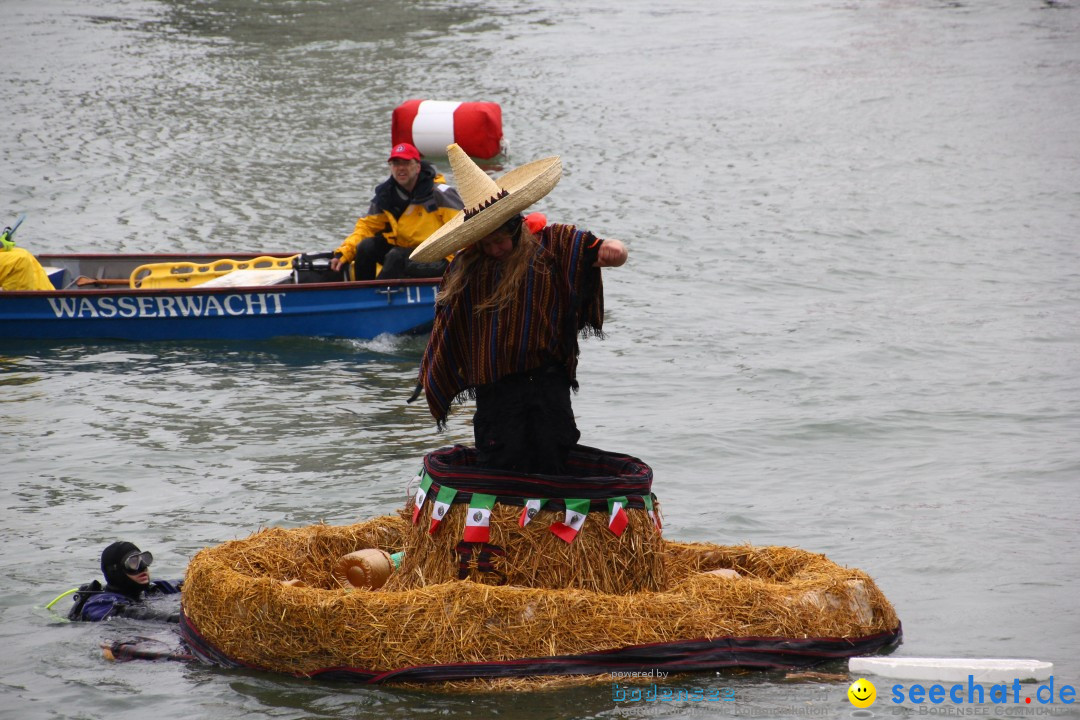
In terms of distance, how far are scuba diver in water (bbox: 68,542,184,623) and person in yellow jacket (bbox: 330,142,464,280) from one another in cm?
624

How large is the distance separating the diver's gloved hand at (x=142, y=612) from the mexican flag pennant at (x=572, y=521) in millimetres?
2652

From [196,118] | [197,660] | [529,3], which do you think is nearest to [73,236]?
[196,118]

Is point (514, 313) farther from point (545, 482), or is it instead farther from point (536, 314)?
point (545, 482)

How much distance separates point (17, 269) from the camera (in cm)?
1611

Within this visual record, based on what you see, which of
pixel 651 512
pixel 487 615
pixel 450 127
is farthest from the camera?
pixel 450 127

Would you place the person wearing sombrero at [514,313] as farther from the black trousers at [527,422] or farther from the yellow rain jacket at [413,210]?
the yellow rain jacket at [413,210]

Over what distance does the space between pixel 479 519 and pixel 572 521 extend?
1.57ft

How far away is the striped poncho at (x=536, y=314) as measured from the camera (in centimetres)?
655

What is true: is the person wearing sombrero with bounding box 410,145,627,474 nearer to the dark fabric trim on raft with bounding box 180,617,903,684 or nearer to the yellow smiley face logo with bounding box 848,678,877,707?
the dark fabric trim on raft with bounding box 180,617,903,684

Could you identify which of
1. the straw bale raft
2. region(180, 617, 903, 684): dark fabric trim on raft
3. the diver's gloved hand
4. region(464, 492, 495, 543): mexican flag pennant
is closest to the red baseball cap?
the diver's gloved hand

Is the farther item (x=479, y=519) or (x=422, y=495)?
(x=422, y=495)

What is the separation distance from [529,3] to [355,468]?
125 feet

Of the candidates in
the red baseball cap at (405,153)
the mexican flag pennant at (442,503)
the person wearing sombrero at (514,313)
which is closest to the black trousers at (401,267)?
the red baseball cap at (405,153)

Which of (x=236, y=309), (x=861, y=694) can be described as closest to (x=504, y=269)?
(x=861, y=694)
